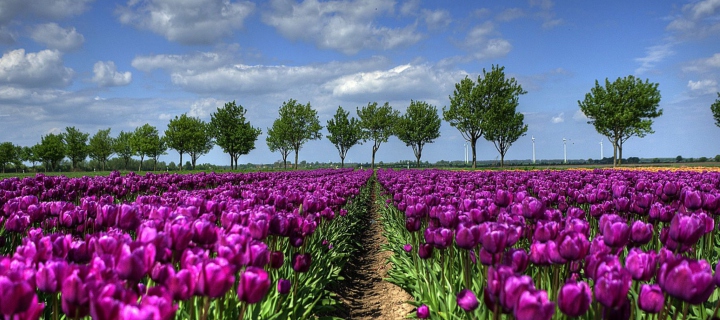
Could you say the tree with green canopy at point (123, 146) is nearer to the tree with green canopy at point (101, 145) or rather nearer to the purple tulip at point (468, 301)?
the tree with green canopy at point (101, 145)

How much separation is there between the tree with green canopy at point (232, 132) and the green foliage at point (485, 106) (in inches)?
1024

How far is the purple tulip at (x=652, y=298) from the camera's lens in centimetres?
196

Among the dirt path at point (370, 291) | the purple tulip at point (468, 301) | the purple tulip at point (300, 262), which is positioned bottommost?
the dirt path at point (370, 291)

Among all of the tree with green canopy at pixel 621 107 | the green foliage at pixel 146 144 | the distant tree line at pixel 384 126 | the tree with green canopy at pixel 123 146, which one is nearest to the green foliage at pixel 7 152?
the distant tree line at pixel 384 126

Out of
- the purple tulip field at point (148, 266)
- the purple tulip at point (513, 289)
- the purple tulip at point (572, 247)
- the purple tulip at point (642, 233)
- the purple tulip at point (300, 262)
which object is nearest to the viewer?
the purple tulip field at point (148, 266)

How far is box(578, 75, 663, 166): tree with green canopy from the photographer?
4522cm

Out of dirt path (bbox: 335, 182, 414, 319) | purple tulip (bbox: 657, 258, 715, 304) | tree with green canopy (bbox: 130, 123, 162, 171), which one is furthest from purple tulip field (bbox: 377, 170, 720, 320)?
tree with green canopy (bbox: 130, 123, 162, 171)

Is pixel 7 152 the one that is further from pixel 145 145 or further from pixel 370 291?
pixel 370 291

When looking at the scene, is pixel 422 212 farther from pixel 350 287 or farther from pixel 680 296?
pixel 680 296

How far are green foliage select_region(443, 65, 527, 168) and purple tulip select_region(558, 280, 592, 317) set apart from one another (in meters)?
46.4

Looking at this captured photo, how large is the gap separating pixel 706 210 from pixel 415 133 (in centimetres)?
5985

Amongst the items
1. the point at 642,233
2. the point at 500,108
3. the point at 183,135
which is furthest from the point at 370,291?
the point at 183,135

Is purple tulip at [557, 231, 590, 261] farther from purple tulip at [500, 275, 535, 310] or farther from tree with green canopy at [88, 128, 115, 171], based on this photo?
tree with green canopy at [88, 128, 115, 171]

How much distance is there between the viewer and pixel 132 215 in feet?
10.7
